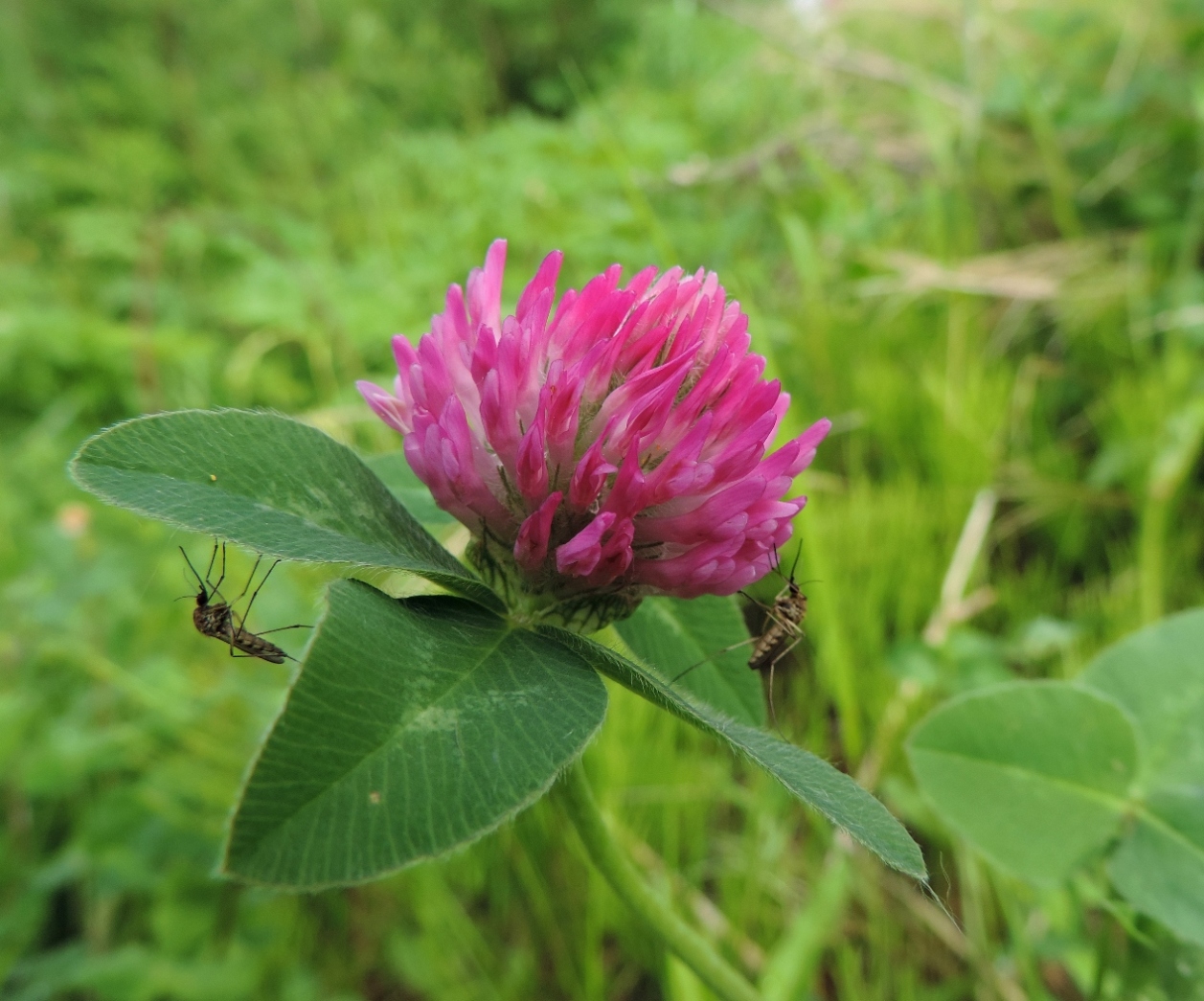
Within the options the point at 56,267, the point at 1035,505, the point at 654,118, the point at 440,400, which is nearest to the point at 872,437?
the point at 1035,505

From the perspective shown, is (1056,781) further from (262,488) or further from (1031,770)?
(262,488)

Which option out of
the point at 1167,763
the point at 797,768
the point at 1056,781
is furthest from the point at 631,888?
the point at 1167,763

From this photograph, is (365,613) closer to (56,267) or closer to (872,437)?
(872,437)

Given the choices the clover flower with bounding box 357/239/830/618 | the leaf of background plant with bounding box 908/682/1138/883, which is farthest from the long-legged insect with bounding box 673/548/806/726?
the leaf of background plant with bounding box 908/682/1138/883

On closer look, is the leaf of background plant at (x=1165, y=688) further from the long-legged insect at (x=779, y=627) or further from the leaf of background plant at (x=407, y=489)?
the leaf of background plant at (x=407, y=489)

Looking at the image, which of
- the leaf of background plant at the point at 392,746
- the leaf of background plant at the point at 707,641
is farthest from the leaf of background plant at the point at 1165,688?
the leaf of background plant at the point at 392,746

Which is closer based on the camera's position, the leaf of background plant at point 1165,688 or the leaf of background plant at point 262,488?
the leaf of background plant at point 262,488
